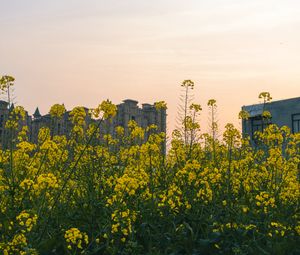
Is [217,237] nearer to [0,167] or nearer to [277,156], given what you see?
[277,156]

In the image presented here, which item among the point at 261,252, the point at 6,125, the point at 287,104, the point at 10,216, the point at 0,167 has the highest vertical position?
the point at 287,104

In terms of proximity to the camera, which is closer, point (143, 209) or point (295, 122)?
point (143, 209)

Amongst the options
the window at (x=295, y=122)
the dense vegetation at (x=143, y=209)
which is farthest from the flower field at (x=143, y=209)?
the window at (x=295, y=122)

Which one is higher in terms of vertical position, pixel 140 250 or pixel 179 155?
pixel 179 155

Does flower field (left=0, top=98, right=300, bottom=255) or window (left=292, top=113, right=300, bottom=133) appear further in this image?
window (left=292, top=113, right=300, bottom=133)

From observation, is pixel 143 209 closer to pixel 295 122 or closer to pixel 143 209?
pixel 143 209

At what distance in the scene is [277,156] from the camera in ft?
21.6

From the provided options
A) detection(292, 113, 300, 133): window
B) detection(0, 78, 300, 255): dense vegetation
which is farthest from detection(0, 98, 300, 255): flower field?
detection(292, 113, 300, 133): window

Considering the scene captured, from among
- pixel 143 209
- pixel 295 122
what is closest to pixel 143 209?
pixel 143 209

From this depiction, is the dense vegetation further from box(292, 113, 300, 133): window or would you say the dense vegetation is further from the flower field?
box(292, 113, 300, 133): window

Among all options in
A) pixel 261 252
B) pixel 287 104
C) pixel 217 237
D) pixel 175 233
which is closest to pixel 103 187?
pixel 175 233

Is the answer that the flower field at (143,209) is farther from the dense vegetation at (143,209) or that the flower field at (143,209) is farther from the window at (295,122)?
the window at (295,122)

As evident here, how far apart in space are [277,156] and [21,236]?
3754 mm

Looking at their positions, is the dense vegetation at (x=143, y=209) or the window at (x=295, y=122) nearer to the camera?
the dense vegetation at (x=143, y=209)
